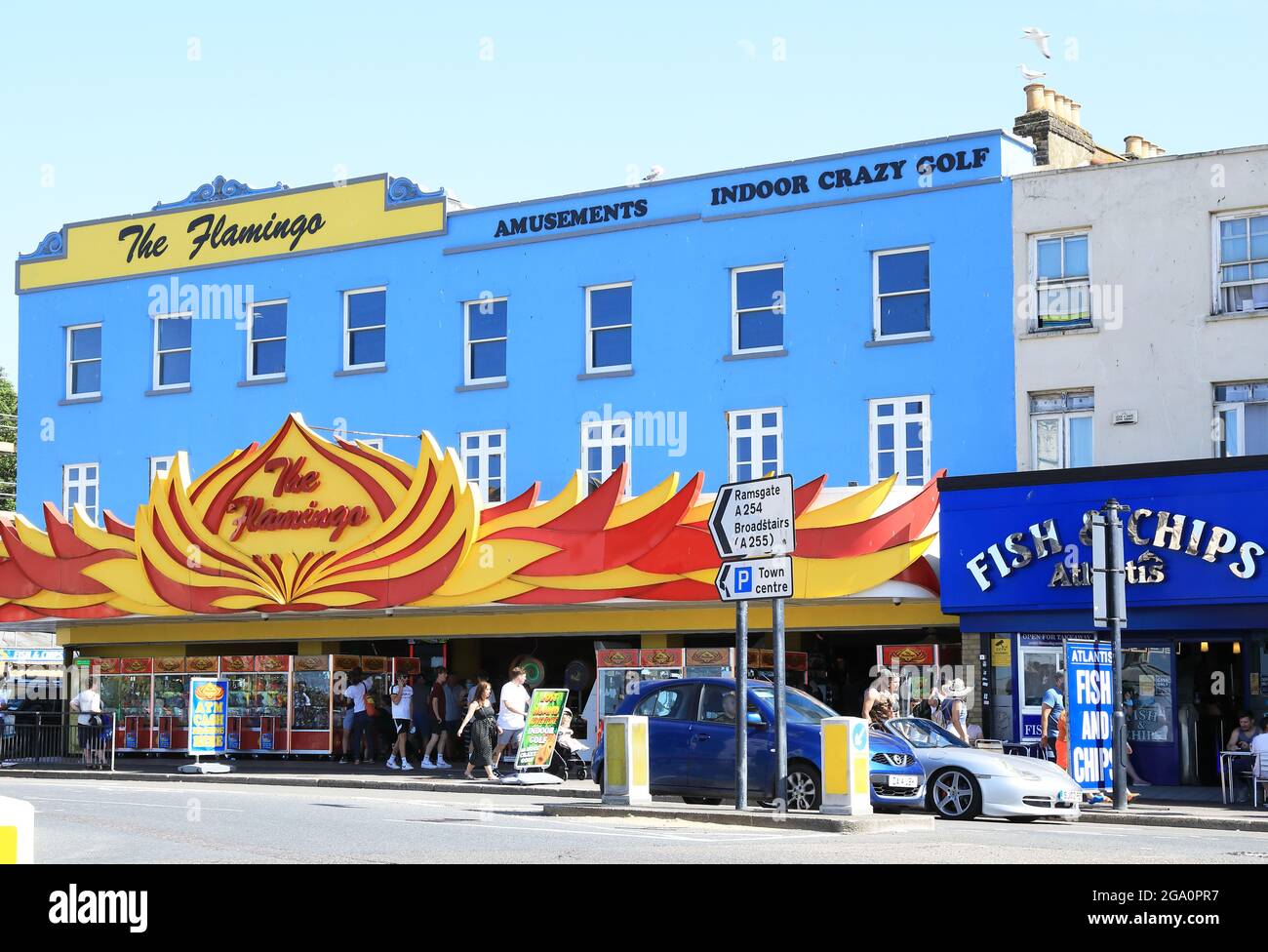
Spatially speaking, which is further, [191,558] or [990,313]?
[191,558]

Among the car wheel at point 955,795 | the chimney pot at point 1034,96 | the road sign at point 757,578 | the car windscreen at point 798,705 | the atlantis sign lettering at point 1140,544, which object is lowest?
the car wheel at point 955,795

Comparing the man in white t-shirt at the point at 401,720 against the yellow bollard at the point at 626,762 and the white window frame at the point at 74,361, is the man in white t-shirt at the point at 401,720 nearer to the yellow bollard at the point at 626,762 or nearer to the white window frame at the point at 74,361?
the yellow bollard at the point at 626,762

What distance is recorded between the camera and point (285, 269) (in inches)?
1484

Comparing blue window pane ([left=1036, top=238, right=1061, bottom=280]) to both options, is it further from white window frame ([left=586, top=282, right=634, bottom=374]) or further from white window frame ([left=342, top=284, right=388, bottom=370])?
white window frame ([left=342, top=284, right=388, bottom=370])

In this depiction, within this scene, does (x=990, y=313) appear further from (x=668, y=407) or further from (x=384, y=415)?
(x=384, y=415)

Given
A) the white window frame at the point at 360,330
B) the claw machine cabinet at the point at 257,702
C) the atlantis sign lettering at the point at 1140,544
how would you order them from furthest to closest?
the white window frame at the point at 360,330 < the claw machine cabinet at the point at 257,702 < the atlantis sign lettering at the point at 1140,544

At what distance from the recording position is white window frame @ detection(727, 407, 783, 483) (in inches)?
1284

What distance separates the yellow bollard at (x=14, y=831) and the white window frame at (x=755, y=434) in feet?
83.1

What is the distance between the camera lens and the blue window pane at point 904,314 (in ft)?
103

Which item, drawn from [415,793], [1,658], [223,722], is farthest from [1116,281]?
[1,658]

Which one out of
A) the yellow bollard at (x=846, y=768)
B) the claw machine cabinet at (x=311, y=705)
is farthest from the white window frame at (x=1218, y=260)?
the claw machine cabinet at (x=311, y=705)

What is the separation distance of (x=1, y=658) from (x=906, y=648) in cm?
3062

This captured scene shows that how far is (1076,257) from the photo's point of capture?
99.6 ft

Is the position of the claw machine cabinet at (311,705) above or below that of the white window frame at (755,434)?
below
